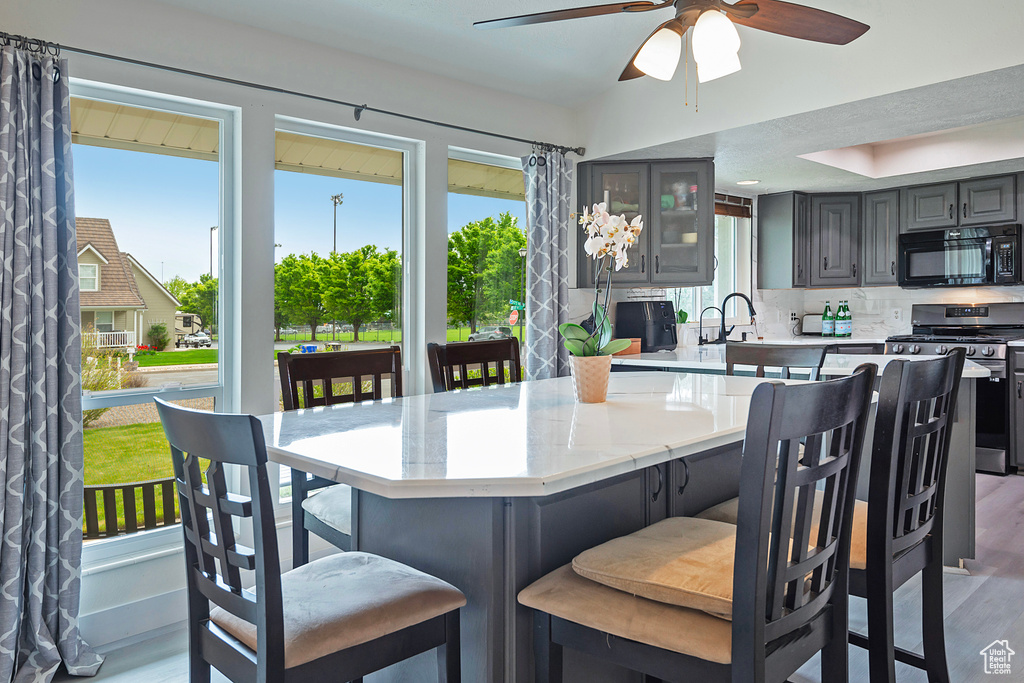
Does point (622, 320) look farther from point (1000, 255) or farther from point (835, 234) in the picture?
point (1000, 255)

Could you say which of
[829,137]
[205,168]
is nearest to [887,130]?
[829,137]

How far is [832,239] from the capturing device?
557 cm

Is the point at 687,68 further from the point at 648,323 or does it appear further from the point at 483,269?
the point at 648,323

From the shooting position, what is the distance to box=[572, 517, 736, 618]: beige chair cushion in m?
1.20

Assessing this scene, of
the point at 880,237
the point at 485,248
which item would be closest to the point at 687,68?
the point at 485,248

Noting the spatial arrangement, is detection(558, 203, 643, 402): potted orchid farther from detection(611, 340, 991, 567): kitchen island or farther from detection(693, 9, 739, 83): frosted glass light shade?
detection(611, 340, 991, 567): kitchen island

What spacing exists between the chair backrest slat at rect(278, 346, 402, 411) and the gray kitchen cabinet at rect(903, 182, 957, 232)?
464 centimetres

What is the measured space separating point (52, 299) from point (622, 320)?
10.6 feet

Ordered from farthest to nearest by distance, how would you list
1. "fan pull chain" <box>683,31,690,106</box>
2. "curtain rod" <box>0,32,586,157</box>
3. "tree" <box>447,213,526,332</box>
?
"tree" <box>447,213,526,332</box>
"fan pull chain" <box>683,31,690,106</box>
"curtain rod" <box>0,32,586,157</box>

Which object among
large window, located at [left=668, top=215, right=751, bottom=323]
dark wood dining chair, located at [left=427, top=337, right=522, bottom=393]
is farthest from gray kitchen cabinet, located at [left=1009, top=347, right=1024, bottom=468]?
dark wood dining chair, located at [left=427, top=337, right=522, bottom=393]

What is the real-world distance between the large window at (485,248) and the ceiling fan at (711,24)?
1.68 meters

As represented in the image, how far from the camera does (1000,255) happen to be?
487 centimetres

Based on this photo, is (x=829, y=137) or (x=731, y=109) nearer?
(x=731, y=109)

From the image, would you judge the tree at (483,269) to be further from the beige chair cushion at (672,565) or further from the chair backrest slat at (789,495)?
the chair backrest slat at (789,495)
